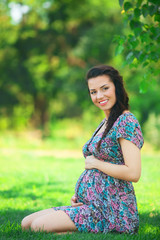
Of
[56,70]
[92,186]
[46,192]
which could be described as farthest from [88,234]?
[56,70]

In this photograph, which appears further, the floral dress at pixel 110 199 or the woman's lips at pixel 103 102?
the woman's lips at pixel 103 102

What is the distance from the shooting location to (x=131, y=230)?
9.88ft

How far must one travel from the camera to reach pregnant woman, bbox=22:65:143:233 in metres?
2.85

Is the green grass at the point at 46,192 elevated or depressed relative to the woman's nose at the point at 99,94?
depressed

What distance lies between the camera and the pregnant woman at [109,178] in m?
2.85

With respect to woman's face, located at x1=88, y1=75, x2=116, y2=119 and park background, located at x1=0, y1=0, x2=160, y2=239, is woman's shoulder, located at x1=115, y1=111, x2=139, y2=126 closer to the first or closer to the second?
woman's face, located at x1=88, y1=75, x2=116, y2=119

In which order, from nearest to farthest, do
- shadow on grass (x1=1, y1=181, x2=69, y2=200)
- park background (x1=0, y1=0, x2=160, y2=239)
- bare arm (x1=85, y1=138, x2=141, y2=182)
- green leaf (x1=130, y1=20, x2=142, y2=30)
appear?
1. bare arm (x1=85, y1=138, x2=141, y2=182)
2. green leaf (x1=130, y1=20, x2=142, y2=30)
3. shadow on grass (x1=1, y1=181, x2=69, y2=200)
4. park background (x1=0, y1=0, x2=160, y2=239)

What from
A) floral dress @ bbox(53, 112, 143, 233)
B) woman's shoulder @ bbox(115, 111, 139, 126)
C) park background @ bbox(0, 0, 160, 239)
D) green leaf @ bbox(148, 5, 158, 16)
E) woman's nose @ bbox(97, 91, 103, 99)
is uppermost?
park background @ bbox(0, 0, 160, 239)

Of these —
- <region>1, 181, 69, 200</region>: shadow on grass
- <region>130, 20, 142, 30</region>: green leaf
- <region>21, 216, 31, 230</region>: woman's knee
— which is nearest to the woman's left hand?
<region>21, 216, 31, 230</region>: woman's knee

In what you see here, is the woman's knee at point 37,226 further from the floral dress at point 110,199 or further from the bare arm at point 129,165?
the bare arm at point 129,165

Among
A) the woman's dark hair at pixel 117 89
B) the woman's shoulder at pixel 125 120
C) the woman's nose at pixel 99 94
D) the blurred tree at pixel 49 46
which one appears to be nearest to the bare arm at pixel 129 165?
the woman's shoulder at pixel 125 120

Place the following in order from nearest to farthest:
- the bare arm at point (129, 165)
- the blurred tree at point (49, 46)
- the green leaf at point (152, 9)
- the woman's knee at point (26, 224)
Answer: the bare arm at point (129, 165) < the woman's knee at point (26, 224) < the green leaf at point (152, 9) < the blurred tree at point (49, 46)

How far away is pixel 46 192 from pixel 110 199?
3.35 m

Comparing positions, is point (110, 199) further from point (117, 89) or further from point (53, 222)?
point (117, 89)
